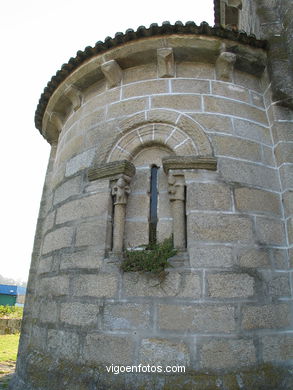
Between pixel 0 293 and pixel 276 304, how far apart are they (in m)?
19.3

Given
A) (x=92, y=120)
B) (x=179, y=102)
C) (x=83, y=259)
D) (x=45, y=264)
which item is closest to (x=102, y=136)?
(x=92, y=120)

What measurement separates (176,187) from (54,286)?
177cm

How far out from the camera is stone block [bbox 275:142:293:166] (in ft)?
11.2

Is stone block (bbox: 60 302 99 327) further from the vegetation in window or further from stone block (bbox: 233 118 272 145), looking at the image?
stone block (bbox: 233 118 272 145)

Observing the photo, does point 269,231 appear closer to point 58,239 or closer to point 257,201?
point 257,201

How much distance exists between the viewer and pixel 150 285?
284 centimetres

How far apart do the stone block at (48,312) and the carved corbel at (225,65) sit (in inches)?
132

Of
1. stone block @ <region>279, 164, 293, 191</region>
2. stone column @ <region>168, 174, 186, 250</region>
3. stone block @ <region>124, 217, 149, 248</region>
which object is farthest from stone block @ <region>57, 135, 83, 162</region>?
stone block @ <region>279, 164, 293, 191</region>

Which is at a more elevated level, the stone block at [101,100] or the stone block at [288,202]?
the stone block at [101,100]

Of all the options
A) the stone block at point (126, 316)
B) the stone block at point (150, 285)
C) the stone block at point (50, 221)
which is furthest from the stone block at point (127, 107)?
the stone block at point (126, 316)

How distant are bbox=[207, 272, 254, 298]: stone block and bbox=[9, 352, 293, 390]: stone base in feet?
2.06

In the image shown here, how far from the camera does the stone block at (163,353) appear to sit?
2.61 metres

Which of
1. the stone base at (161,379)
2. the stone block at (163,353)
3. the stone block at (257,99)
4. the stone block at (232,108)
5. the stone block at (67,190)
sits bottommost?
the stone base at (161,379)

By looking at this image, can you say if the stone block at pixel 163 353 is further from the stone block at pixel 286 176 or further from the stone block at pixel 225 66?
the stone block at pixel 225 66
